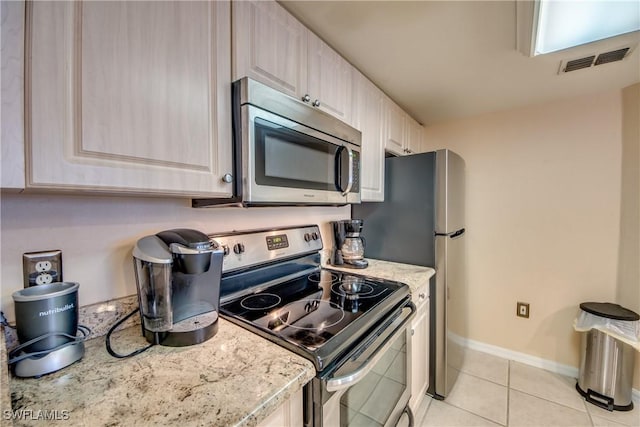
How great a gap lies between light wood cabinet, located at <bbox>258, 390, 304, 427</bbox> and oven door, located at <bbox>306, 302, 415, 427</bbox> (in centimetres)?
4

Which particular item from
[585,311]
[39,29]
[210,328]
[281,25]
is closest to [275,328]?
[210,328]

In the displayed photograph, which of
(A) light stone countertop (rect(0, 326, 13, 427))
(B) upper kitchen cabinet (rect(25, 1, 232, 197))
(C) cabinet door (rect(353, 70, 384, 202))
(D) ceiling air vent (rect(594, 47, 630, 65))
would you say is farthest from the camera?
(C) cabinet door (rect(353, 70, 384, 202))

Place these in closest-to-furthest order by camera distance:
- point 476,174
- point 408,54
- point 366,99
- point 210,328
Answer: point 210,328, point 408,54, point 366,99, point 476,174

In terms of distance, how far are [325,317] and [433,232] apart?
1024mm

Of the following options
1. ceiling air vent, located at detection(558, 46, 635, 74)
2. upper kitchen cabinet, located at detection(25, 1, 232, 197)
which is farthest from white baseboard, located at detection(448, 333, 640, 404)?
upper kitchen cabinet, located at detection(25, 1, 232, 197)

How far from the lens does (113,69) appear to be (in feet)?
2.09

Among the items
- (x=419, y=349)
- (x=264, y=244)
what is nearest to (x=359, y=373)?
(x=264, y=244)

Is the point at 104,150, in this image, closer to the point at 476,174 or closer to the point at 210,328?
the point at 210,328

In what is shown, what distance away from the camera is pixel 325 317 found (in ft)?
3.22

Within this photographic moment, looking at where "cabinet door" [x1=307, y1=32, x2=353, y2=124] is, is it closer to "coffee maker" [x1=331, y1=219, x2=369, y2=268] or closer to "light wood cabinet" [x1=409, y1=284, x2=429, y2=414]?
"coffee maker" [x1=331, y1=219, x2=369, y2=268]

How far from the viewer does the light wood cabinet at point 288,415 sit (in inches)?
25.0

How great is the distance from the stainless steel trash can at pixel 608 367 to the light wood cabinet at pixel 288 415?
2.14 m

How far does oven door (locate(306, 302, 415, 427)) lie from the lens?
2.41 feet

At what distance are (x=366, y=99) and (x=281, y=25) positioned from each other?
723 millimetres
